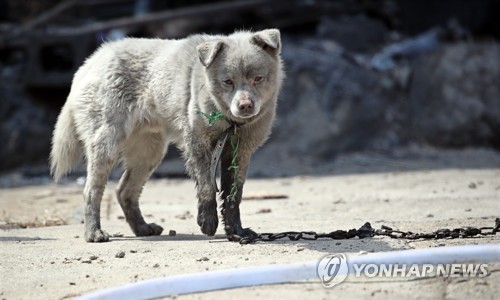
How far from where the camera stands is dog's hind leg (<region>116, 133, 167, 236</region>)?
6.25m

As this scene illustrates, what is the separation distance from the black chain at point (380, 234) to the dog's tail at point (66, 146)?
69.7 inches

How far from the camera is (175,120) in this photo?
19.0ft

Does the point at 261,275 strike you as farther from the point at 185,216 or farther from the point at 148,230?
the point at 185,216

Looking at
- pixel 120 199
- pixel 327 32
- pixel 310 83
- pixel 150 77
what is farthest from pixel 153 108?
pixel 327 32

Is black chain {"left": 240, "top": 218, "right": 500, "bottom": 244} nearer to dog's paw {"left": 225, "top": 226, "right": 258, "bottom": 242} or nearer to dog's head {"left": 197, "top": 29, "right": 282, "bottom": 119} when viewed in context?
dog's paw {"left": 225, "top": 226, "right": 258, "bottom": 242}

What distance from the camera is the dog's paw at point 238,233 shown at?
5.32 m

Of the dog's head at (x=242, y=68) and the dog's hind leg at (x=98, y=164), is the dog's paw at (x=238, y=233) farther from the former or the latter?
the dog's hind leg at (x=98, y=164)

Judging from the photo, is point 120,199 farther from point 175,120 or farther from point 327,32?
point 327,32

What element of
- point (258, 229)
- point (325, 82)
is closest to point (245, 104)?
point (258, 229)

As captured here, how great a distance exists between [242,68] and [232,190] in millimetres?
836

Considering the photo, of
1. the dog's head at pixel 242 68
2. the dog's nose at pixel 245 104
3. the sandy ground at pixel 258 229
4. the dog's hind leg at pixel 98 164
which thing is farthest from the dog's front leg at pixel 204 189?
the dog's hind leg at pixel 98 164

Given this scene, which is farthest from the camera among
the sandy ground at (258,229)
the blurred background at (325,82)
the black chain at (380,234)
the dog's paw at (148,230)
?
the blurred background at (325,82)

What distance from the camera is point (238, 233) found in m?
5.43

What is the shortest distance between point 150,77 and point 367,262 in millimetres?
2503
